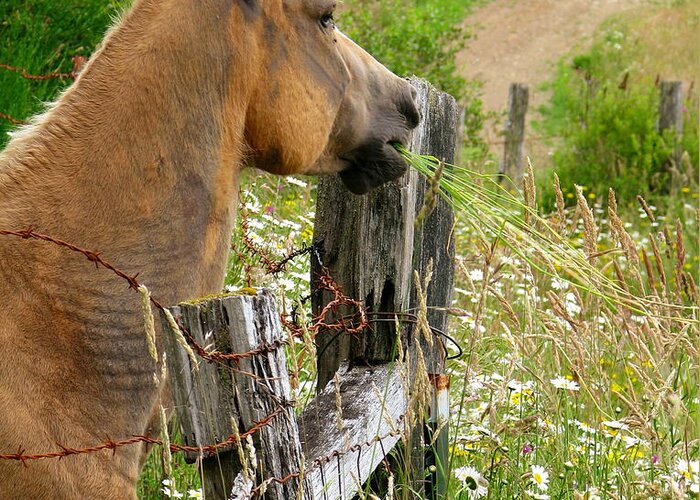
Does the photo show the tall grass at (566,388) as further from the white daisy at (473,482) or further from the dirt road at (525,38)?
the dirt road at (525,38)

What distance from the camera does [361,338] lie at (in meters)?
3.19

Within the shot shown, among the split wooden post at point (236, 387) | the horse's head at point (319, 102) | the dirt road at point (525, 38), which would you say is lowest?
the split wooden post at point (236, 387)

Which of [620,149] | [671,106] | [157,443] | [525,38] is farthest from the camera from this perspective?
[525,38]

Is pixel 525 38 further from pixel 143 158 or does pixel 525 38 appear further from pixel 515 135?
pixel 143 158

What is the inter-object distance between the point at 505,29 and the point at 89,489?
22.1 metres

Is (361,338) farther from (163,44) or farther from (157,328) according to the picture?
(163,44)

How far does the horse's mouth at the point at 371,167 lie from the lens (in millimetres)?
3062

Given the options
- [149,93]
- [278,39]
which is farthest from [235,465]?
[278,39]

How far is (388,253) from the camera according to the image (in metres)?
3.08

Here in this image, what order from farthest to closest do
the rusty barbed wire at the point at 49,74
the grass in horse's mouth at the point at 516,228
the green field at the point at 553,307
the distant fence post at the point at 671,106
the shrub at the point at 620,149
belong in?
the distant fence post at the point at 671,106 < the shrub at the point at 620,149 < the rusty barbed wire at the point at 49,74 < the green field at the point at 553,307 < the grass in horse's mouth at the point at 516,228

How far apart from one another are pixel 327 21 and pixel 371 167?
458mm

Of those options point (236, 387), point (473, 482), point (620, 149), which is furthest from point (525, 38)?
point (236, 387)

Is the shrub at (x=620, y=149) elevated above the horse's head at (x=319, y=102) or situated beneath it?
elevated above

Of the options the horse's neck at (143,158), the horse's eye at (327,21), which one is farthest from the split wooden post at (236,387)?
the horse's eye at (327,21)
